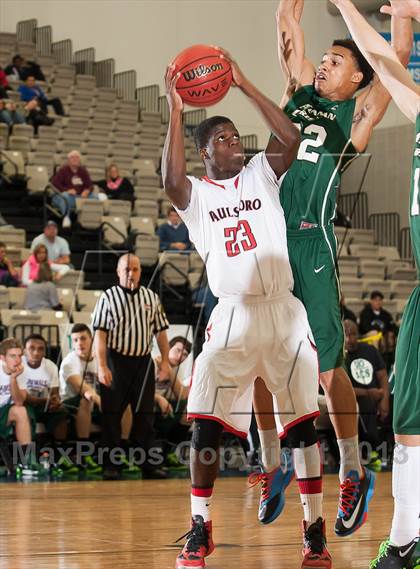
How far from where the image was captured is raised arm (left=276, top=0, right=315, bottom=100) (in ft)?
18.2

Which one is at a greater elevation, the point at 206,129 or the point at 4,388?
the point at 206,129

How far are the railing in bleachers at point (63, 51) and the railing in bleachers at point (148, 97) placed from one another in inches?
56.3

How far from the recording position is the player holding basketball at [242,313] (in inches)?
174

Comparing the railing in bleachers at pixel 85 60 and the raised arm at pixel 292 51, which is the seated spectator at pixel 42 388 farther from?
the railing in bleachers at pixel 85 60

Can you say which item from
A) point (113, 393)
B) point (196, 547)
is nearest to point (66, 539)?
point (196, 547)

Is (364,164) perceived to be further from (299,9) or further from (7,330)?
(299,9)

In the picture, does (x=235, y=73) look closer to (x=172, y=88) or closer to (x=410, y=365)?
(x=172, y=88)

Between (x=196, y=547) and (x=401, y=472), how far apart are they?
1018 millimetres

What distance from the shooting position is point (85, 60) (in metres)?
19.5

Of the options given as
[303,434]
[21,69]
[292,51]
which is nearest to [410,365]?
[303,434]

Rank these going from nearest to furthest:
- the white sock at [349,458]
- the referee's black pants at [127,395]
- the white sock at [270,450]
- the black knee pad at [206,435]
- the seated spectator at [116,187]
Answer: the black knee pad at [206,435], the white sock at [349,458], the white sock at [270,450], the referee's black pants at [127,395], the seated spectator at [116,187]

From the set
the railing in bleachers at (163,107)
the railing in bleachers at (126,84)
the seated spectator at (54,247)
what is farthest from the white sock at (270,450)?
the railing in bleachers at (126,84)

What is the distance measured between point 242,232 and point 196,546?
1.32 m

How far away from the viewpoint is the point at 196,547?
4.33 meters
